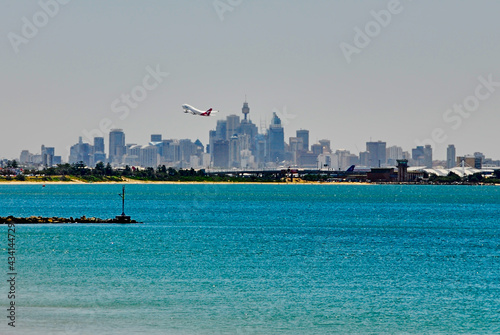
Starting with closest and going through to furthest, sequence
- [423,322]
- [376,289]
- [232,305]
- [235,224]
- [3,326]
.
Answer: [3,326] → [423,322] → [232,305] → [376,289] → [235,224]

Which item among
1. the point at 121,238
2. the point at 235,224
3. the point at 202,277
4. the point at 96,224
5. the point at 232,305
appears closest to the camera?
the point at 232,305

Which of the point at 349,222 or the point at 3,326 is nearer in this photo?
the point at 3,326

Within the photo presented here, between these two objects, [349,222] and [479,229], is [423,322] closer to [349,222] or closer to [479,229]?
[479,229]

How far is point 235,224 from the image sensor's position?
11794 centimetres

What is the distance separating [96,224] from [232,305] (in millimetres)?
63330

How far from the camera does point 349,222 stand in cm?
12488

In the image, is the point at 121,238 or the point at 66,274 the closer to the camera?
the point at 66,274

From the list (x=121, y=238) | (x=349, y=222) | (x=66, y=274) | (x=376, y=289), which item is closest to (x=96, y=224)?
(x=121, y=238)

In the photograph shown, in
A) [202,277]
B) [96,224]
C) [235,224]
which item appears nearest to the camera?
[202,277]

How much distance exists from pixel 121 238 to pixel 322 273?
112ft

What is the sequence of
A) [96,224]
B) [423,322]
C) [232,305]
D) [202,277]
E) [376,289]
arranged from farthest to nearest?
[96,224]
[202,277]
[376,289]
[232,305]
[423,322]

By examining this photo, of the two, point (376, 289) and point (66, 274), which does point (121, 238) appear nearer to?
point (66, 274)

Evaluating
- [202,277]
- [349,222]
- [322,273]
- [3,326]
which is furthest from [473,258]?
[349,222]

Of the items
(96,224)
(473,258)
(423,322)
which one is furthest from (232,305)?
(96,224)
